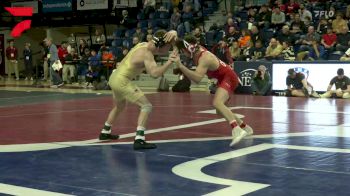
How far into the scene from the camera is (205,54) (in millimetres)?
8078

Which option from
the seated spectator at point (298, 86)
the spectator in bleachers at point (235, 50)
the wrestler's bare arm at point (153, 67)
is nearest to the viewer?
the wrestler's bare arm at point (153, 67)

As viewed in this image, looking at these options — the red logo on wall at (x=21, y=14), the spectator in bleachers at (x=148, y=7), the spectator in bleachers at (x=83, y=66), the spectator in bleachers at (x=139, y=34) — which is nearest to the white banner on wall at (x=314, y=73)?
the spectator in bleachers at (x=139, y=34)

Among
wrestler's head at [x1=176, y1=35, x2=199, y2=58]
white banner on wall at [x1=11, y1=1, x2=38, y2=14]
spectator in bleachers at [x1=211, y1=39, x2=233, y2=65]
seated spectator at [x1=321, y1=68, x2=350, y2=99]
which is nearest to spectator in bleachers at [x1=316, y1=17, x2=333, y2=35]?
spectator in bleachers at [x1=211, y1=39, x2=233, y2=65]

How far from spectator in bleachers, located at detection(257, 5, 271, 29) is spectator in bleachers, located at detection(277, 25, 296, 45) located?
1209 mm

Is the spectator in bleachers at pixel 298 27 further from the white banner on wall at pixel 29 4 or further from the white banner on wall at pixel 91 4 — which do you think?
the white banner on wall at pixel 29 4

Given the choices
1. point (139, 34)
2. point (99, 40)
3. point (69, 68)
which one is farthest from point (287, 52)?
point (99, 40)

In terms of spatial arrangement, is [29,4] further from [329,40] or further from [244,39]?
[329,40]

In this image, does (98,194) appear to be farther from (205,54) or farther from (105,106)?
(105,106)

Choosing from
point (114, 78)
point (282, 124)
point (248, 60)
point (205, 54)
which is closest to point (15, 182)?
point (114, 78)

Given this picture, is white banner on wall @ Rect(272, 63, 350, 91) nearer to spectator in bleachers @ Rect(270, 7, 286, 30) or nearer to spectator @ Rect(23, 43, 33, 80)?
spectator in bleachers @ Rect(270, 7, 286, 30)

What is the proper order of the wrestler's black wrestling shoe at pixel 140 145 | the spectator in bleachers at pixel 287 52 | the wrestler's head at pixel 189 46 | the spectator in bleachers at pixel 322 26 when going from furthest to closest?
the spectator in bleachers at pixel 322 26
the spectator in bleachers at pixel 287 52
the wrestler's head at pixel 189 46
the wrestler's black wrestling shoe at pixel 140 145

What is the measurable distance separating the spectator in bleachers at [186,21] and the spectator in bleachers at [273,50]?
4660mm

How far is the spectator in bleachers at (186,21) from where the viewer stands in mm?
22125

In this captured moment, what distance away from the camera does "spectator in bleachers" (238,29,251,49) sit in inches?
754
